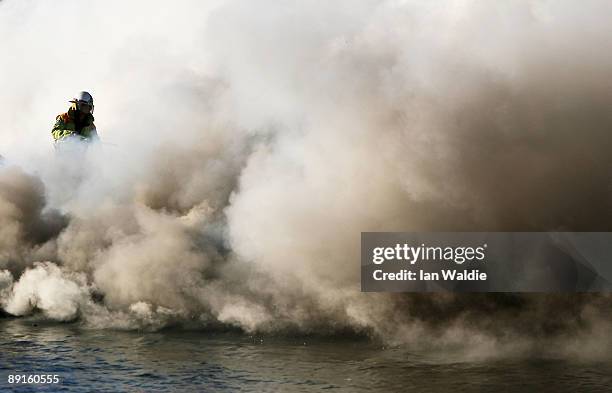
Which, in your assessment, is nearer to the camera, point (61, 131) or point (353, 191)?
point (353, 191)

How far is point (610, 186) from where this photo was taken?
8766mm

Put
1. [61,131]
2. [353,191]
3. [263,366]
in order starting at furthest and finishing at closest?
1. [61,131]
2. [353,191]
3. [263,366]

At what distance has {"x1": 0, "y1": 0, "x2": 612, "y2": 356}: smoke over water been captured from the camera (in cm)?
889

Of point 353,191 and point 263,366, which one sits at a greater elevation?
point 353,191

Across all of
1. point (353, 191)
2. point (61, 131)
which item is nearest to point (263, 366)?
point (353, 191)

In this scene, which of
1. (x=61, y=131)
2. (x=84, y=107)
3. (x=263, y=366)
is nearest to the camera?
(x=263, y=366)

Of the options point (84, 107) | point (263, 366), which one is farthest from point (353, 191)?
point (84, 107)

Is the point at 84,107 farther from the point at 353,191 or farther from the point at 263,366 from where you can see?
the point at 263,366

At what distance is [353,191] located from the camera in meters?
9.84

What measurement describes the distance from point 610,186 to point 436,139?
2.09 meters

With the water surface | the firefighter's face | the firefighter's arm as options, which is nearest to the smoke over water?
the water surface

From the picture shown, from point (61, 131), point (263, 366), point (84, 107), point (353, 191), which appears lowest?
point (263, 366)

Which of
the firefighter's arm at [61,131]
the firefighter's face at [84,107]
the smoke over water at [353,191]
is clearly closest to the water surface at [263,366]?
the smoke over water at [353,191]

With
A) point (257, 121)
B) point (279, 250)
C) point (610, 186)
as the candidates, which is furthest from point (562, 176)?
point (257, 121)
